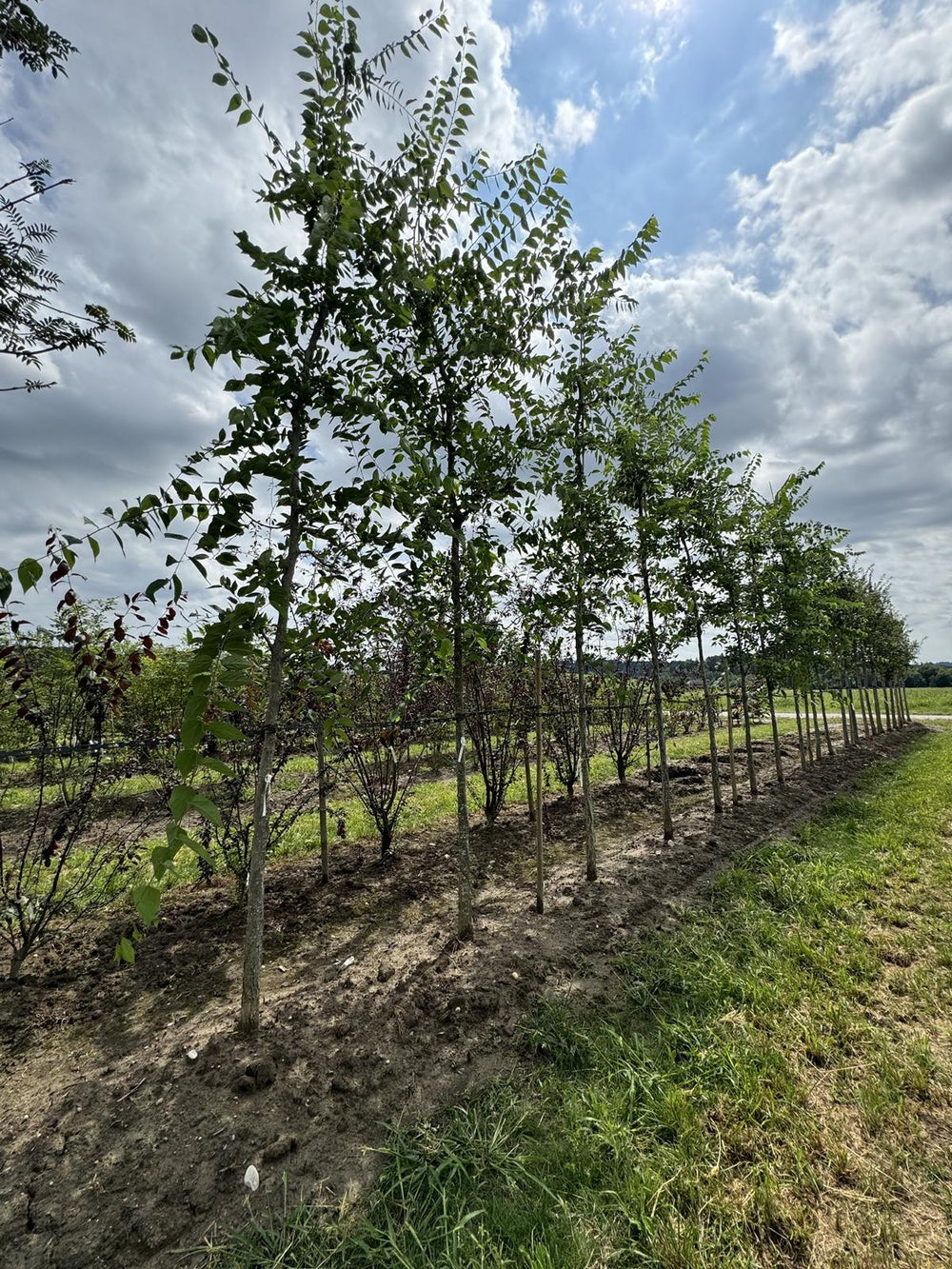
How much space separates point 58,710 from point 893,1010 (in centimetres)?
624

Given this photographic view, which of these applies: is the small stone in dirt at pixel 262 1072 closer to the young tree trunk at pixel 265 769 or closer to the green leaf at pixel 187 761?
the young tree trunk at pixel 265 769

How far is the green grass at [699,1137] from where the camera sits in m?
1.94

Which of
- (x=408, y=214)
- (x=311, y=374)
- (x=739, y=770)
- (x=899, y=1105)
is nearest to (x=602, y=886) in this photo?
(x=899, y=1105)

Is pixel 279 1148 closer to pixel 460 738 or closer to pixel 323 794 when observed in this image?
pixel 460 738

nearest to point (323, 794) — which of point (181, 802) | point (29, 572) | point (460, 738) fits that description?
point (460, 738)

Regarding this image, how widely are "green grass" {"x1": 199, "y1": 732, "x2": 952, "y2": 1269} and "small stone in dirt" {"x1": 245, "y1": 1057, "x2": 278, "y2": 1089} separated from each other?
70 cm

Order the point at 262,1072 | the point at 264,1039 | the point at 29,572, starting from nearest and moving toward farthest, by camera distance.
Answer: the point at 29,572 < the point at 262,1072 < the point at 264,1039

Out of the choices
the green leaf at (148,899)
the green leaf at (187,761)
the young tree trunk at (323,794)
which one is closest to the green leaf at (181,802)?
the green leaf at (187,761)

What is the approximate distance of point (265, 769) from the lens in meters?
2.82


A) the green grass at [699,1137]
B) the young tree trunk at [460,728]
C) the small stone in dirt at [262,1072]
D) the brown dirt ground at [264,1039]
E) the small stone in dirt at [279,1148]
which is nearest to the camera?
the green grass at [699,1137]

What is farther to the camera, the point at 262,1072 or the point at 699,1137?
the point at 262,1072

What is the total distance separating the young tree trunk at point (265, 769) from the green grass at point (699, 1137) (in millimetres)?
1054

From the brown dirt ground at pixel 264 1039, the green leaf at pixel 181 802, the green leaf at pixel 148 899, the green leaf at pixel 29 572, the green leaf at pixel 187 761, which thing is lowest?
the brown dirt ground at pixel 264 1039

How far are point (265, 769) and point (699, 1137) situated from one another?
266 centimetres
